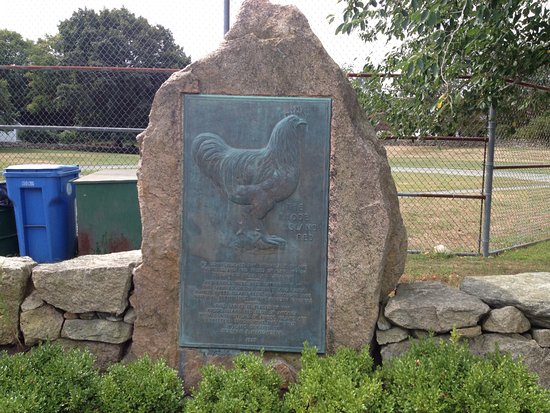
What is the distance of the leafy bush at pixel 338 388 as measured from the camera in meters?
2.71

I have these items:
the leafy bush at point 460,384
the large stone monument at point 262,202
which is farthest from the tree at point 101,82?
the leafy bush at point 460,384

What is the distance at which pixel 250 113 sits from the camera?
11.0 feet

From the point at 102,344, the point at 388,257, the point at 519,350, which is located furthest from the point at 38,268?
the point at 519,350

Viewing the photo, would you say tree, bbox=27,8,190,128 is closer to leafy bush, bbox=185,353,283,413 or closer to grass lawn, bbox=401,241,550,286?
grass lawn, bbox=401,241,550,286

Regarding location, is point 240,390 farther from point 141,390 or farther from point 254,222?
point 254,222

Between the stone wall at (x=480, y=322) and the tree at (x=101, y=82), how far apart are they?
19.9ft

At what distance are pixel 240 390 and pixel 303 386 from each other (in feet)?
1.12

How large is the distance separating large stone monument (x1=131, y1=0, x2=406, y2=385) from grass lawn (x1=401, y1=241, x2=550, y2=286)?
279cm

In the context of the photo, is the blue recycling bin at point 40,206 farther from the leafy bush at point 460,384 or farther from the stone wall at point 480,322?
the leafy bush at point 460,384

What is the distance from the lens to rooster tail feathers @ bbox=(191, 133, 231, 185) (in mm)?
3324

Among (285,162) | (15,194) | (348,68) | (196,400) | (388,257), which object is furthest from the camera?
(348,68)

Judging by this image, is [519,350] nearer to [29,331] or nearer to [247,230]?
[247,230]

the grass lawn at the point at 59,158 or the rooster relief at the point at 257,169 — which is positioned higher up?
the rooster relief at the point at 257,169

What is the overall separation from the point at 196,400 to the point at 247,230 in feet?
3.42
